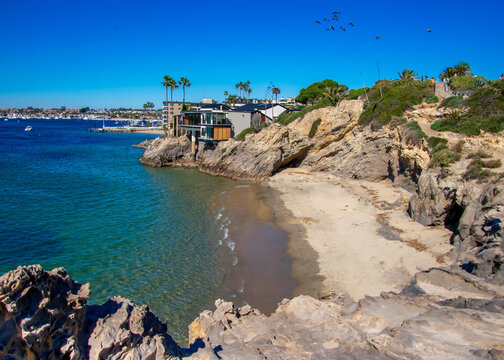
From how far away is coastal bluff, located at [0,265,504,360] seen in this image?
5.62 meters

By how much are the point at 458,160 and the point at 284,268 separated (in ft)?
44.7

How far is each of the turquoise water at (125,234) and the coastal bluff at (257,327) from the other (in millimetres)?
4974

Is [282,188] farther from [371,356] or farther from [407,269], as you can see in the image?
[371,356]

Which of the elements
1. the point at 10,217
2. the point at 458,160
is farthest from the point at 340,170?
the point at 10,217

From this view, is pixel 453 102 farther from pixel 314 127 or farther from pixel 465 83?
pixel 314 127

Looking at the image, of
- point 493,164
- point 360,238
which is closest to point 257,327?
point 360,238

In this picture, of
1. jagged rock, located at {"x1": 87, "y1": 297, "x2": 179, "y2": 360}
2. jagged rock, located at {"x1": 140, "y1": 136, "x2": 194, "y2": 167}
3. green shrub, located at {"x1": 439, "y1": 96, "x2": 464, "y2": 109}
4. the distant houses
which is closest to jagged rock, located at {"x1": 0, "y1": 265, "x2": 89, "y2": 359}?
jagged rock, located at {"x1": 87, "y1": 297, "x2": 179, "y2": 360}

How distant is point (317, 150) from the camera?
42875 millimetres

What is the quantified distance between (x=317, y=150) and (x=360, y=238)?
23687 millimetres

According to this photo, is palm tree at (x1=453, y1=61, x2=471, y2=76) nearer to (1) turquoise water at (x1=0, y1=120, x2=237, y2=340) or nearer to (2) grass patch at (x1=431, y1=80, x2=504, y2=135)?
(2) grass patch at (x1=431, y1=80, x2=504, y2=135)

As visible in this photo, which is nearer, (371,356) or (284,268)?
(371,356)

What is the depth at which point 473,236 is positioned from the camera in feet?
51.7

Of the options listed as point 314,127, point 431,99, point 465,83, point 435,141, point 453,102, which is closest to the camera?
point 435,141

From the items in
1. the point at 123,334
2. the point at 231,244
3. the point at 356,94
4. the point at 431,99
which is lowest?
the point at 231,244
